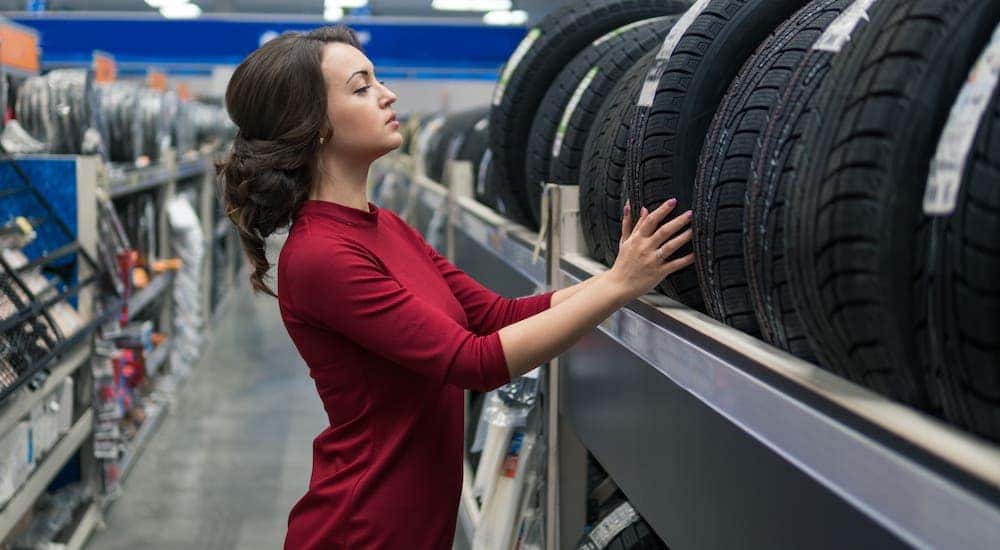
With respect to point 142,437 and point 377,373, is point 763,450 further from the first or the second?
point 142,437

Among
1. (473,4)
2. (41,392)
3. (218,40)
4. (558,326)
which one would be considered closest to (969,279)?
(558,326)

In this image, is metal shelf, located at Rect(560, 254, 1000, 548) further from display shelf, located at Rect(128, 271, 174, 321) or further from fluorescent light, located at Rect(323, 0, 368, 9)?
fluorescent light, located at Rect(323, 0, 368, 9)

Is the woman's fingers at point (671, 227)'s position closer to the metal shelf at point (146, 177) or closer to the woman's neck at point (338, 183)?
the woman's neck at point (338, 183)

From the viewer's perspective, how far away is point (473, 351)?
4.85 feet

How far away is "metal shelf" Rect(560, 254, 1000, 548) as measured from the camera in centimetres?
71

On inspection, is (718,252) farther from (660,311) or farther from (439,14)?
(439,14)

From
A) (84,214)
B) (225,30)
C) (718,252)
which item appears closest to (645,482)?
(718,252)

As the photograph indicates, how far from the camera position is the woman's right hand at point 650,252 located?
137 cm

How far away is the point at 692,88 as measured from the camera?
1.37 m

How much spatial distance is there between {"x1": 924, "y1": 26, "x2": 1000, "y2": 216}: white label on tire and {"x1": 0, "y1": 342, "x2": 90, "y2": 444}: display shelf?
7.59 feet

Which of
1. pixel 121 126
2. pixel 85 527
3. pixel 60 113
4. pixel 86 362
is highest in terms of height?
pixel 60 113

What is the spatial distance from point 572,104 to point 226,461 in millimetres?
3299

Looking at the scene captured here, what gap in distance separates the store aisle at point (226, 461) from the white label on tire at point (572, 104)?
2289 mm

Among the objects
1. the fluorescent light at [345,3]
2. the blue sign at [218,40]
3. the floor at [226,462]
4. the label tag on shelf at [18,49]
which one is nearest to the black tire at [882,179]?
the floor at [226,462]
